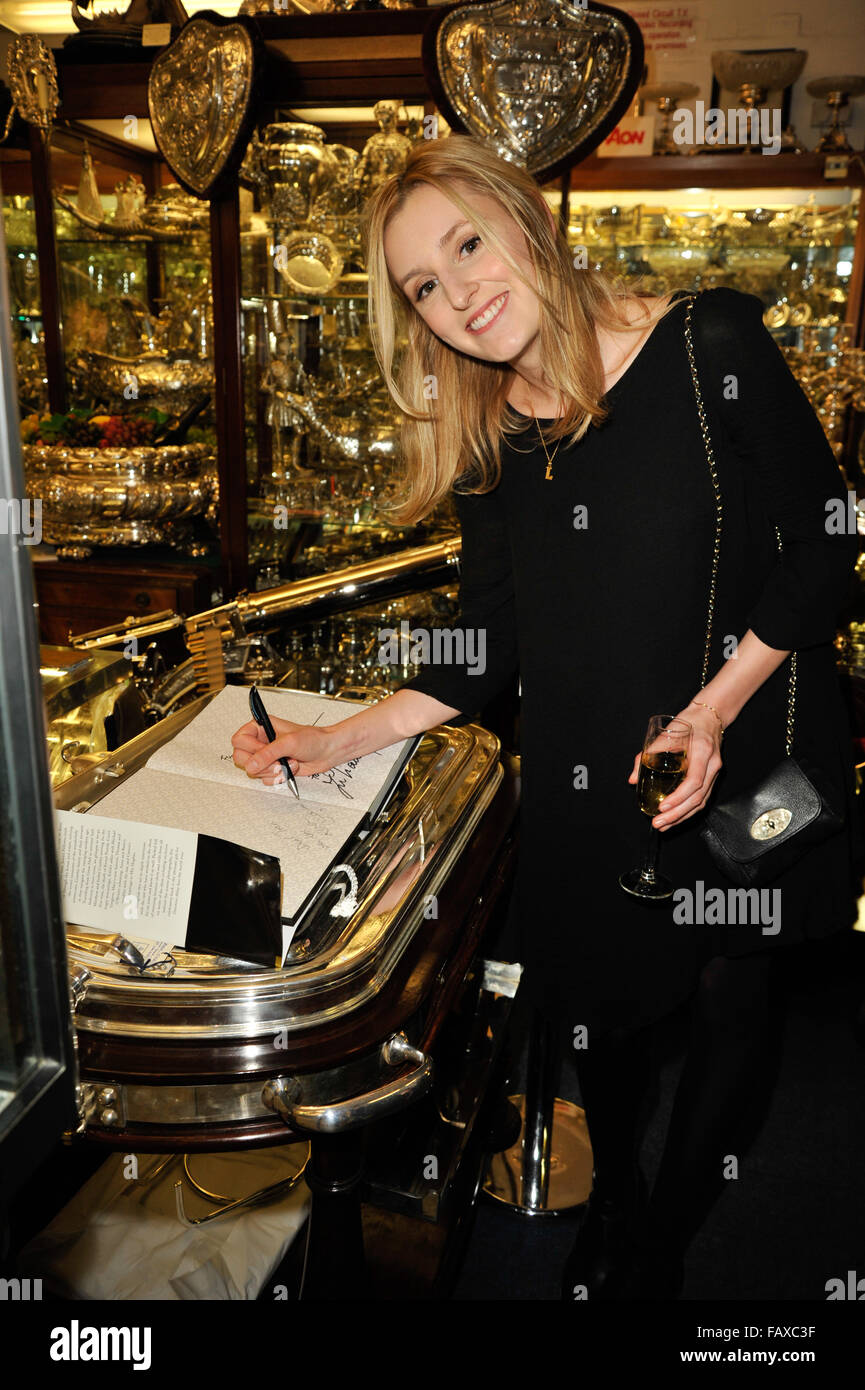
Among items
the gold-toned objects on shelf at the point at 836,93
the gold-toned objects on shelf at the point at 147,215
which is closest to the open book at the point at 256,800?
the gold-toned objects on shelf at the point at 147,215

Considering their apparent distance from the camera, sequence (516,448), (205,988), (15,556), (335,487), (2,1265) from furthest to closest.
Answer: (335,487) < (516,448) < (205,988) < (2,1265) < (15,556)

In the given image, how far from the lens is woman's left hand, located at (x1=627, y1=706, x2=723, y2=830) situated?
1.21 meters

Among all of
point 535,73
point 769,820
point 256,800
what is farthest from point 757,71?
point 256,800

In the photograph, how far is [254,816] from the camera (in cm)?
118

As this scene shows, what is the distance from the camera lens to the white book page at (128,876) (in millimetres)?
995

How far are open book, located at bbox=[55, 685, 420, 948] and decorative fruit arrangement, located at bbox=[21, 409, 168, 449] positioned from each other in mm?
1323

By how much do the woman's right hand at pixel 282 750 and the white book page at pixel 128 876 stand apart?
0.87 ft

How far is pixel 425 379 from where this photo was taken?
4.85 feet

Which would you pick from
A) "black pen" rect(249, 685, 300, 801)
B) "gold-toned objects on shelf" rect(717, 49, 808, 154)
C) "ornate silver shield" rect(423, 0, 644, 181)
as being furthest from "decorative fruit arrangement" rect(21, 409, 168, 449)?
"gold-toned objects on shelf" rect(717, 49, 808, 154)

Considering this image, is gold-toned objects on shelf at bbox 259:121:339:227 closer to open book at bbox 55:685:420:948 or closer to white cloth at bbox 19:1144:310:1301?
open book at bbox 55:685:420:948

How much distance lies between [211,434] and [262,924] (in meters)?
2.07

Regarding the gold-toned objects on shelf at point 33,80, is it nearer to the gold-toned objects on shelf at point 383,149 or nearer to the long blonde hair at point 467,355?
the gold-toned objects on shelf at point 383,149
